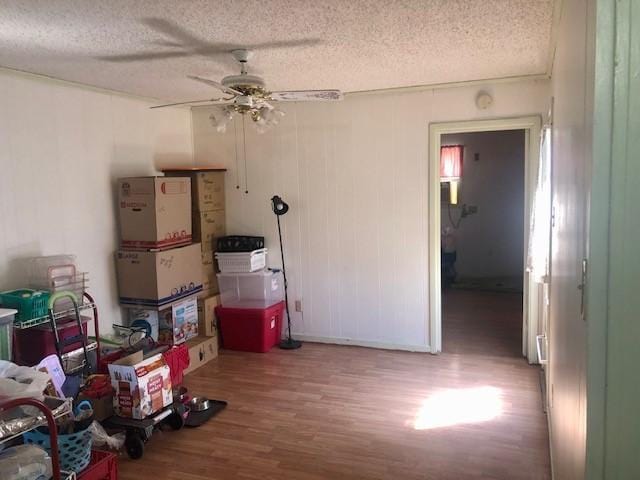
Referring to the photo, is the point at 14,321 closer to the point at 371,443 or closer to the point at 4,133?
the point at 4,133

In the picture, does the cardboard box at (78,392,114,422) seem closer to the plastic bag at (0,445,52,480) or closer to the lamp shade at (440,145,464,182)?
the plastic bag at (0,445,52,480)

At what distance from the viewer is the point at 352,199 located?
181 inches

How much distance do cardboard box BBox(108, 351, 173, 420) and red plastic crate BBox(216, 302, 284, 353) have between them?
154 cm

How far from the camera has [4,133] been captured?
3.29 m

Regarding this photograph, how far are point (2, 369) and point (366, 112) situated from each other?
10.9 ft

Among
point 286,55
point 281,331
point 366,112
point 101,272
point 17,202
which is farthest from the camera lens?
point 281,331

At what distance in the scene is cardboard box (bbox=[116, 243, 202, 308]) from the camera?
158 inches

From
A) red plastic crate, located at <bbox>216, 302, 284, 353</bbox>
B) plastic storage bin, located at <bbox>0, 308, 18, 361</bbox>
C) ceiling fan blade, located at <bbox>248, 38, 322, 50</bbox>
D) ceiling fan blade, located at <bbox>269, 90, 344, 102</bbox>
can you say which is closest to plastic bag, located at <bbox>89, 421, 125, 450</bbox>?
plastic storage bin, located at <bbox>0, 308, 18, 361</bbox>

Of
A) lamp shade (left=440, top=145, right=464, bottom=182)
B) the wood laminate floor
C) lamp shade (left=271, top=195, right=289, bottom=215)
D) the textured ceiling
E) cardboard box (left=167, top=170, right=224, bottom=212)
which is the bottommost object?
the wood laminate floor

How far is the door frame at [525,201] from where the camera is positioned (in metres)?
4.05

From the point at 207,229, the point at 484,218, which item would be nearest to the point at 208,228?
the point at 207,229

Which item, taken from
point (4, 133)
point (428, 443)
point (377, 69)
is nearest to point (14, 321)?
point (4, 133)

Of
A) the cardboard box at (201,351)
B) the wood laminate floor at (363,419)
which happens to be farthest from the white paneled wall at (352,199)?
the cardboard box at (201,351)

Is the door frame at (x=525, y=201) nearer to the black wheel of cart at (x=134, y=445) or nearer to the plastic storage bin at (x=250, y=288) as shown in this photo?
the plastic storage bin at (x=250, y=288)
